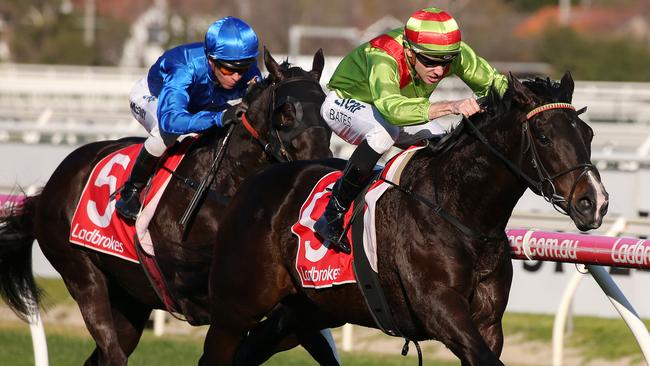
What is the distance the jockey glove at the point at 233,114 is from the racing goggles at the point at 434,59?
38.7 inches

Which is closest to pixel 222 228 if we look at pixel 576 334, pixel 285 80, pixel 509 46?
pixel 285 80

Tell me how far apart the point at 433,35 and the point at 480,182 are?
57 cm

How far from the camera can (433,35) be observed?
4648 mm

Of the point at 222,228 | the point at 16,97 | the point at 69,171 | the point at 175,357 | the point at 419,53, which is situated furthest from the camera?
the point at 16,97

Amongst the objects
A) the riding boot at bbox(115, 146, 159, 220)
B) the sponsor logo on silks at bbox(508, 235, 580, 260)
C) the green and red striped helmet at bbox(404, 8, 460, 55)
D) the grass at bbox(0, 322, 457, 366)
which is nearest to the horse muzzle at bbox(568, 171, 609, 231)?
the green and red striped helmet at bbox(404, 8, 460, 55)

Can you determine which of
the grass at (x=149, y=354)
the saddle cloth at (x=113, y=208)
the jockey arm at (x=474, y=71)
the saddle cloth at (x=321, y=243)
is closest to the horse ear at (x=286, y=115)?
the saddle cloth at (x=321, y=243)

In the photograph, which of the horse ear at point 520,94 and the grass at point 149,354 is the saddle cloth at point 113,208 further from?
the horse ear at point 520,94

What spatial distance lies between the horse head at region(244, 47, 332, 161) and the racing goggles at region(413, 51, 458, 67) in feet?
2.63

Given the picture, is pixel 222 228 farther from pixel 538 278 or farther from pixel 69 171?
pixel 538 278

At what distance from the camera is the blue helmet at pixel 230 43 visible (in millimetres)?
5492

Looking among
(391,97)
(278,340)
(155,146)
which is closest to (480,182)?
(391,97)

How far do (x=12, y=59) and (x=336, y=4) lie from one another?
12.6m

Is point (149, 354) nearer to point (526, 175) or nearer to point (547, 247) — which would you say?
point (547, 247)

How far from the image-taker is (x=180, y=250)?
5590 millimetres
